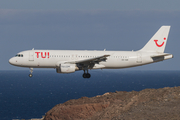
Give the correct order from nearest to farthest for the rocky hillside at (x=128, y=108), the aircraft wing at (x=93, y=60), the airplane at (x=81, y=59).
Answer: the rocky hillside at (x=128, y=108)
the aircraft wing at (x=93, y=60)
the airplane at (x=81, y=59)

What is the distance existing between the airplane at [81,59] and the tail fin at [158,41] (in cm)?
190

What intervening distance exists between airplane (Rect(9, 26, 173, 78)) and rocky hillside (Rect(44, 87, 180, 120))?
6.10m

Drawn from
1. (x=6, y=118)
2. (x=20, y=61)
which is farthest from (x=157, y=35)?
(x=6, y=118)

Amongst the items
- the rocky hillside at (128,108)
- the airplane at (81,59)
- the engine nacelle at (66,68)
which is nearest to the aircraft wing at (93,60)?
the airplane at (81,59)

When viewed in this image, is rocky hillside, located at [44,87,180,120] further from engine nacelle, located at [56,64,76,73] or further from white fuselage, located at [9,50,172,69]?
white fuselage, located at [9,50,172,69]


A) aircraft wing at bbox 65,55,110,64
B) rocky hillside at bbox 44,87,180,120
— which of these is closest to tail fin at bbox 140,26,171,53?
aircraft wing at bbox 65,55,110,64

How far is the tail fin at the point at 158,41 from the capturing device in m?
61.5

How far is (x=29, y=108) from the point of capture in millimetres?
144750

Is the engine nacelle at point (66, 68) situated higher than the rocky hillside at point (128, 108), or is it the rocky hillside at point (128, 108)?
the engine nacelle at point (66, 68)

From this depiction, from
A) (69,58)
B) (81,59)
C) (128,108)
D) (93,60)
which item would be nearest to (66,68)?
(69,58)

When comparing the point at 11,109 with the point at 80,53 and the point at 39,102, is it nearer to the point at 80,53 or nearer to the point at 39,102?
the point at 39,102

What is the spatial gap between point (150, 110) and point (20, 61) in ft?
89.0

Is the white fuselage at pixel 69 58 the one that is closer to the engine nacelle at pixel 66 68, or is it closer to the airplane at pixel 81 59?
the airplane at pixel 81 59

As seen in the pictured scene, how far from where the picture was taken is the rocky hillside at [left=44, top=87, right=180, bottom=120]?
35.7m
